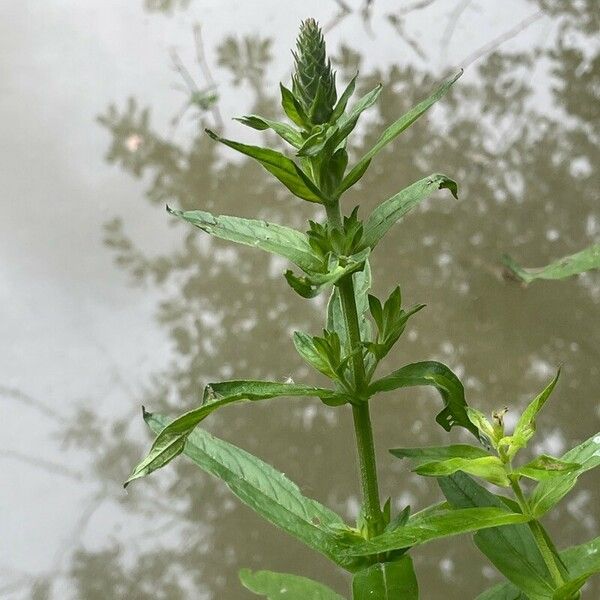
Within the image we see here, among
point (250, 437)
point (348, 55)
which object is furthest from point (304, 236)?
point (348, 55)

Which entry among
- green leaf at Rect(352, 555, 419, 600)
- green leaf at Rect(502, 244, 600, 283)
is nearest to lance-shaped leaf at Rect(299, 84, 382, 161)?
green leaf at Rect(352, 555, 419, 600)

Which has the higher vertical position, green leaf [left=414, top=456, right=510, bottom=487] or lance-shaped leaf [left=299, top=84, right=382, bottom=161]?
lance-shaped leaf [left=299, top=84, right=382, bottom=161]

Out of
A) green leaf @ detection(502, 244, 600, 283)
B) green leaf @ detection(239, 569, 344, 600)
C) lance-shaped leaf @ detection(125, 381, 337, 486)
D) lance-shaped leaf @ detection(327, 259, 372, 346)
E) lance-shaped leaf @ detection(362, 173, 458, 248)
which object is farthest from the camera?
green leaf @ detection(502, 244, 600, 283)

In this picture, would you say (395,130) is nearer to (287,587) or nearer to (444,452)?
(444,452)

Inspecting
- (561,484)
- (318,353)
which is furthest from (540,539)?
(318,353)

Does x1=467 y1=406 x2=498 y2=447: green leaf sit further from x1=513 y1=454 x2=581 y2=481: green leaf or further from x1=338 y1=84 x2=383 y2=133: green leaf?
x1=338 y1=84 x2=383 y2=133: green leaf

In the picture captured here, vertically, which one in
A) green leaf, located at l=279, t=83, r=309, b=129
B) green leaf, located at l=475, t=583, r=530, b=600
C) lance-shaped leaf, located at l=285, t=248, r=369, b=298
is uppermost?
green leaf, located at l=279, t=83, r=309, b=129

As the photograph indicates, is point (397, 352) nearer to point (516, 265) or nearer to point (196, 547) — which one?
point (516, 265)
